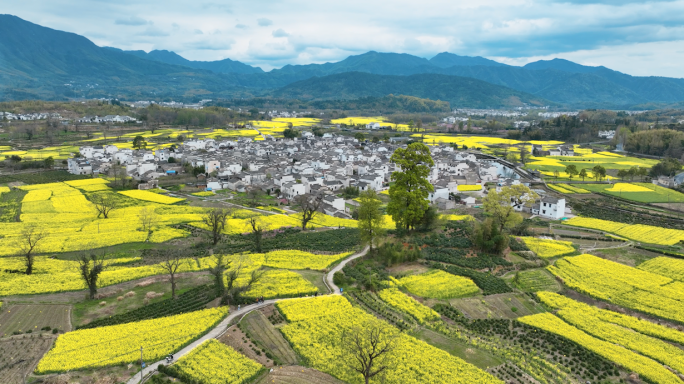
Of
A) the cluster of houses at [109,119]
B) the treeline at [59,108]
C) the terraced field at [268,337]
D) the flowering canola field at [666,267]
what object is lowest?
the terraced field at [268,337]

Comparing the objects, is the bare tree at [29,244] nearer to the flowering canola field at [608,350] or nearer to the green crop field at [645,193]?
the flowering canola field at [608,350]

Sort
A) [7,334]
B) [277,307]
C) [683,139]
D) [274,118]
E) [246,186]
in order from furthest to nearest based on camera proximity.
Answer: [274,118] → [683,139] → [246,186] → [277,307] → [7,334]

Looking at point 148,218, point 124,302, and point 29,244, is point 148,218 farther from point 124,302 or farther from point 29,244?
point 124,302

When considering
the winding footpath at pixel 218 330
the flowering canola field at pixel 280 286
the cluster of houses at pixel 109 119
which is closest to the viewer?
the winding footpath at pixel 218 330

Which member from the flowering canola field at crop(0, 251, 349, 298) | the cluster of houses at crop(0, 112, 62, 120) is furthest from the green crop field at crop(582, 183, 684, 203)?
the cluster of houses at crop(0, 112, 62, 120)

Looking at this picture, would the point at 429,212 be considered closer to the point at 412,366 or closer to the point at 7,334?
the point at 412,366

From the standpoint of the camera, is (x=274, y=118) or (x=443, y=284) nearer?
(x=443, y=284)

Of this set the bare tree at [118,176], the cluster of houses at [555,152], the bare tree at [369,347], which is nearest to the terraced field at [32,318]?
the bare tree at [369,347]

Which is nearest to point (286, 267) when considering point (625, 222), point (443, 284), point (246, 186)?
point (443, 284)
